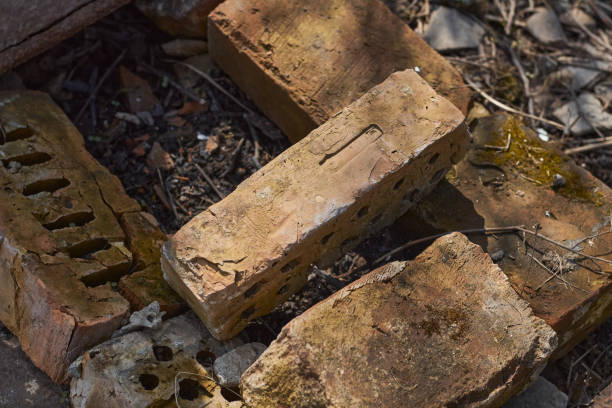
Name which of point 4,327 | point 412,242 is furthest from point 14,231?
point 412,242

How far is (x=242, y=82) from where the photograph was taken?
4.09 meters

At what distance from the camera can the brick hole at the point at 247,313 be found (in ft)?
9.84

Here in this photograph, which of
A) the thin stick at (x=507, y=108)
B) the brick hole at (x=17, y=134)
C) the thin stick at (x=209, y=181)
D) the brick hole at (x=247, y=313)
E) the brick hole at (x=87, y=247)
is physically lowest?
the thin stick at (x=507, y=108)

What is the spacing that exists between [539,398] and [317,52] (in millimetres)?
2279

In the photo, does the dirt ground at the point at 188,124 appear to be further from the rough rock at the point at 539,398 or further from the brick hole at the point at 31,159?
the brick hole at the point at 31,159

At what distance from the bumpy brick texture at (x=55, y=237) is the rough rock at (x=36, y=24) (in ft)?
0.77

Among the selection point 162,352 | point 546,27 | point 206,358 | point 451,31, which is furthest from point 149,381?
point 546,27

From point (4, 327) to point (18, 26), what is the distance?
164 cm

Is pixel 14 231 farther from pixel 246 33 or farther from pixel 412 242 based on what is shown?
pixel 412 242

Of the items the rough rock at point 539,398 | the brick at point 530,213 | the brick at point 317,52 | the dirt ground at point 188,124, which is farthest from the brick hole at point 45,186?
the rough rock at point 539,398

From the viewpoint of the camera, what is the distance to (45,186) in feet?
10.8

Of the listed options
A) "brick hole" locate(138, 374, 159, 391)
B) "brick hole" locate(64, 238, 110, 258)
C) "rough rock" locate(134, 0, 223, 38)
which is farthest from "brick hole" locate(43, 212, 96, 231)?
"rough rock" locate(134, 0, 223, 38)

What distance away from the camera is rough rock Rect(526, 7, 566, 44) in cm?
475

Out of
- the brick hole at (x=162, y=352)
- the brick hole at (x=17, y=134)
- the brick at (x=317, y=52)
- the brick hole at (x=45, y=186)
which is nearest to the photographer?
the brick hole at (x=162, y=352)
